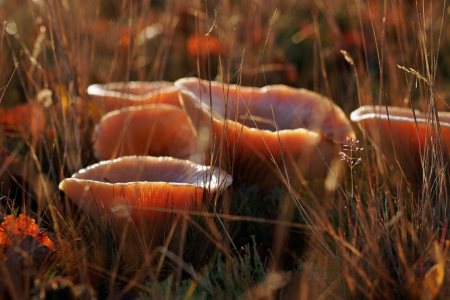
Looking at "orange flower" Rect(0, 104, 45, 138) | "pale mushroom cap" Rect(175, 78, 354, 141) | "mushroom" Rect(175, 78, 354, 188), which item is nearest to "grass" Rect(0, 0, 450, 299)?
"orange flower" Rect(0, 104, 45, 138)

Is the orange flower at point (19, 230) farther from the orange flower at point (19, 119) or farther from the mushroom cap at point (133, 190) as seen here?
the orange flower at point (19, 119)

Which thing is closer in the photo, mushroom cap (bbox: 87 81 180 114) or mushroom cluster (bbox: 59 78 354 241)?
mushroom cluster (bbox: 59 78 354 241)

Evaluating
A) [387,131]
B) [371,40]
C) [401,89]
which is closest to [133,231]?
[387,131]

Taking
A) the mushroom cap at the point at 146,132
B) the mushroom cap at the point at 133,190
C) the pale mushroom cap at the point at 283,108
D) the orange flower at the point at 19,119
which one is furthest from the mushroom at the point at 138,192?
the orange flower at the point at 19,119

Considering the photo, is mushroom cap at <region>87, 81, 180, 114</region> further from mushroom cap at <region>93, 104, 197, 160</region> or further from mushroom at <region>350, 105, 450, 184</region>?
mushroom at <region>350, 105, 450, 184</region>

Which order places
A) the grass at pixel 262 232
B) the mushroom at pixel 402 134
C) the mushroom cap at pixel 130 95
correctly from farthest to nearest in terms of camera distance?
the mushroom cap at pixel 130 95
the mushroom at pixel 402 134
the grass at pixel 262 232

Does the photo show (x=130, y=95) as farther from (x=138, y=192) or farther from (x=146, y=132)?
(x=138, y=192)

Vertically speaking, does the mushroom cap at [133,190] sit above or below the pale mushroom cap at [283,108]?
below
